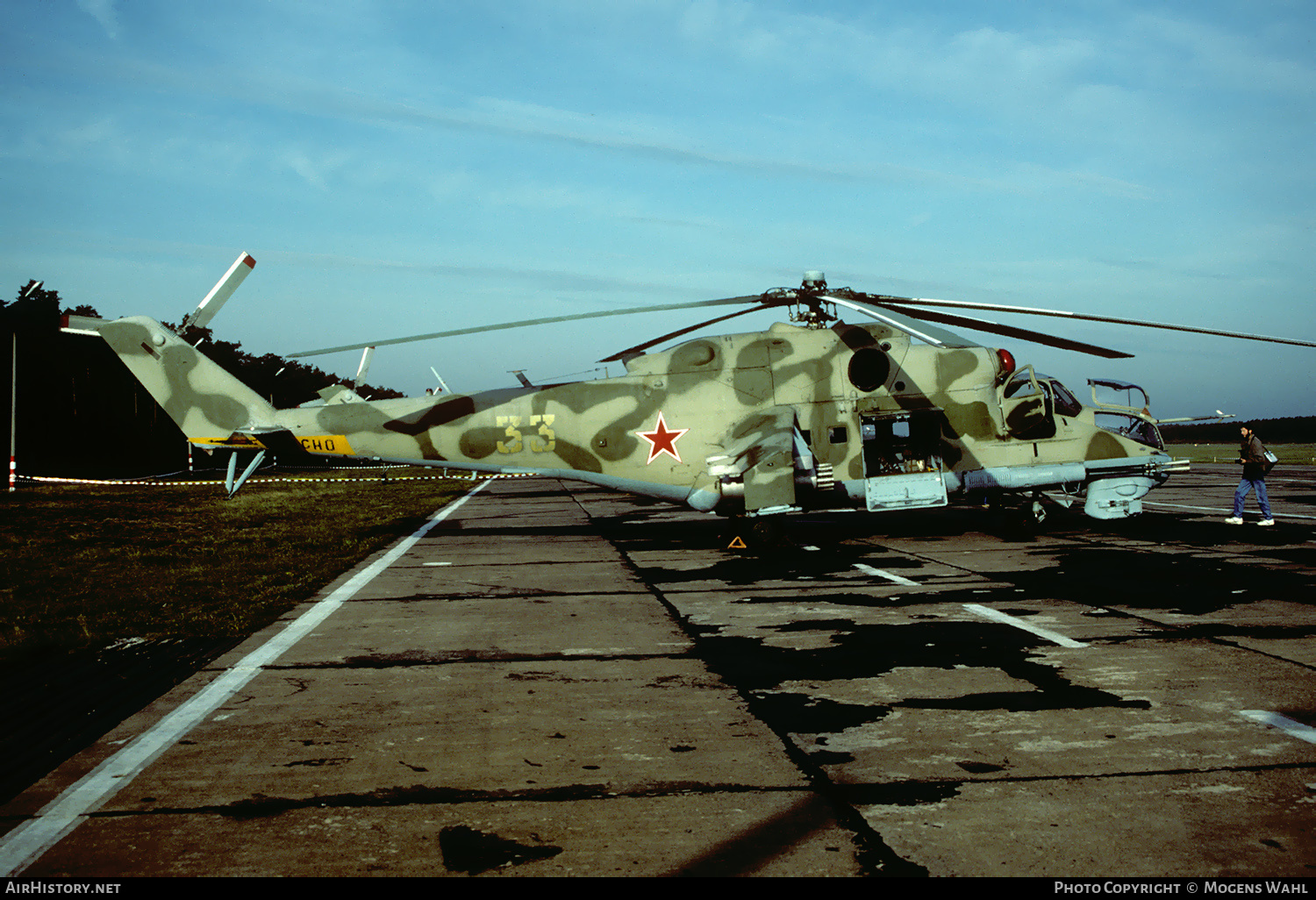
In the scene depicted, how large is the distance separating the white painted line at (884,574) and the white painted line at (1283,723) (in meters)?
5.14

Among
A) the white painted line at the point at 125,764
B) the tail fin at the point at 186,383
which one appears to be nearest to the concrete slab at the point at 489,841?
the white painted line at the point at 125,764

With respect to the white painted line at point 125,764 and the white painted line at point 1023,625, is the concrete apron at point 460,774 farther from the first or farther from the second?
the white painted line at point 1023,625

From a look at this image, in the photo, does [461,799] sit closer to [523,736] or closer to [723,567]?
[523,736]

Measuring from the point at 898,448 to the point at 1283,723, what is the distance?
995cm

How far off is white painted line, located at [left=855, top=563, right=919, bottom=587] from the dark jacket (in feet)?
29.2

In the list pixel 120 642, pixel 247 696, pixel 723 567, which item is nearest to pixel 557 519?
pixel 723 567

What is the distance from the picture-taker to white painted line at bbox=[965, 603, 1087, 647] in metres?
7.60

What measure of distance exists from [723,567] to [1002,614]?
4560mm

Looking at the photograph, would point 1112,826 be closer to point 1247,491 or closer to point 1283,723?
point 1283,723

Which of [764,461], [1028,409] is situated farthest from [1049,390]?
[764,461]

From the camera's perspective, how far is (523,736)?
546 centimetres

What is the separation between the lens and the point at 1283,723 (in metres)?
5.37

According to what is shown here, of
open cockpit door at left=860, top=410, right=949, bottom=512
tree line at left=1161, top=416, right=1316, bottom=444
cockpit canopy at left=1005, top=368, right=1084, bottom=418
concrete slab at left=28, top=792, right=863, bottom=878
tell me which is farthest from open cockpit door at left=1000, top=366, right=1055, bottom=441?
tree line at left=1161, top=416, right=1316, bottom=444

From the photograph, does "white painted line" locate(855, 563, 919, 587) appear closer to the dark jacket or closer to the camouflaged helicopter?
the camouflaged helicopter
